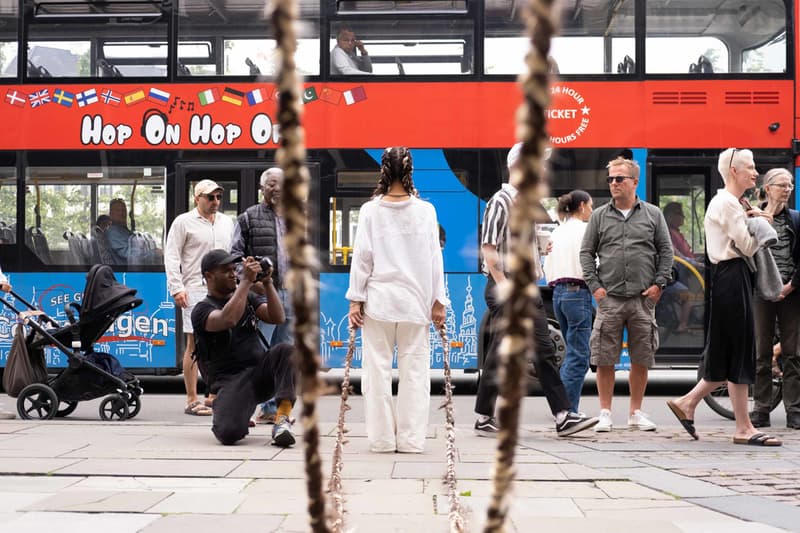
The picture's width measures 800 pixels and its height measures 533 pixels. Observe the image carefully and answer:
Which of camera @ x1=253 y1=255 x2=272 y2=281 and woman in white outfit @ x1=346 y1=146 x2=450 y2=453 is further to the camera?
camera @ x1=253 y1=255 x2=272 y2=281

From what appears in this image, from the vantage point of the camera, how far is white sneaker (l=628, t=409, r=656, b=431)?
7805mm

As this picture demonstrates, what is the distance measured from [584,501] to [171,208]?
710 centimetres

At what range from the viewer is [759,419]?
8211 mm

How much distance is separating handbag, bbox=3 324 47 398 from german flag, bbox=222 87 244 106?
349 centimetres

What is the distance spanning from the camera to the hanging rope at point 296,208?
99 centimetres

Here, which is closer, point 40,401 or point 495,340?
point 495,340

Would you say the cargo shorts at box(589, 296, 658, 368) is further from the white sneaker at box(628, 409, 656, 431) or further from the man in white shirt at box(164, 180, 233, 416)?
the man in white shirt at box(164, 180, 233, 416)

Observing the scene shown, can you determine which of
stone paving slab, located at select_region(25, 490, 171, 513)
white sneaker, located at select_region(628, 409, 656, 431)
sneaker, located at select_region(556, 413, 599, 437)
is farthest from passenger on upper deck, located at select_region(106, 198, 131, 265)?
stone paving slab, located at select_region(25, 490, 171, 513)

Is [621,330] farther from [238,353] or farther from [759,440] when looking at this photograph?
[238,353]

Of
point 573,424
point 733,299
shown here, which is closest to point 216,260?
point 573,424

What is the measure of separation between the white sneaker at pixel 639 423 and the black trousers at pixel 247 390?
266 cm

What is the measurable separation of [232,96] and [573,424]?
5.51 meters

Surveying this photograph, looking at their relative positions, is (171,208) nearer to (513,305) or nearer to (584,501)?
(584,501)

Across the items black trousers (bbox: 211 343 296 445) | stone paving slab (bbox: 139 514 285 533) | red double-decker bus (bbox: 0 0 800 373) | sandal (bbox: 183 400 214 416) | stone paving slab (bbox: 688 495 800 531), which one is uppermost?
red double-decker bus (bbox: 0 0 800 373)
